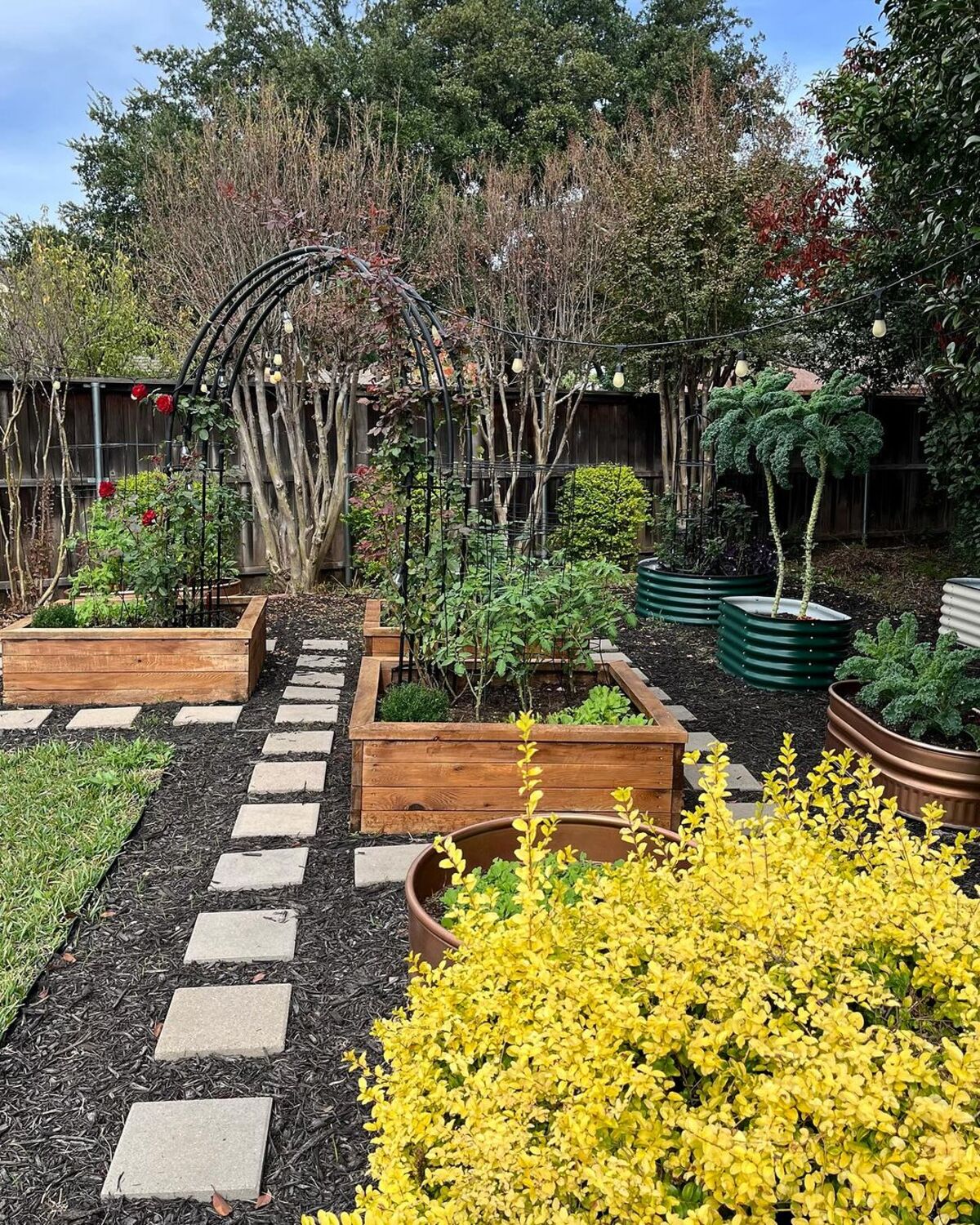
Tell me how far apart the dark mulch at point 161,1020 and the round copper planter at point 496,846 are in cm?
33

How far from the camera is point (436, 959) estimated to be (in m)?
2.17

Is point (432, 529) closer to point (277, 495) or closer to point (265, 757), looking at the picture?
A: point (265, 757)

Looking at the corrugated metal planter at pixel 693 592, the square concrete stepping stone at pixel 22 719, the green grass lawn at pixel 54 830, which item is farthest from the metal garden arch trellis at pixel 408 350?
the corrugated metal planter at pixel 693 592

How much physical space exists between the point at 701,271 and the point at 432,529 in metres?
5.87

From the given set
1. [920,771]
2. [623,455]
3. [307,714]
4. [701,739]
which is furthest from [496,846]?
[623,455]

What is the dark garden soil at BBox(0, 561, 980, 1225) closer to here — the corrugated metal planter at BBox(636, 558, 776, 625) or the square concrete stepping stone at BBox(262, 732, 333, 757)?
the square concrete stepping stone at BBox(262, 732, 333, 757)

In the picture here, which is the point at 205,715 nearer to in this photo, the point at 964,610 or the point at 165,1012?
the point at 165,1012

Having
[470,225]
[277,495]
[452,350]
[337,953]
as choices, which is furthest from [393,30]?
[337,953]

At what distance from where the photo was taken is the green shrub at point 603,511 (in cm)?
979

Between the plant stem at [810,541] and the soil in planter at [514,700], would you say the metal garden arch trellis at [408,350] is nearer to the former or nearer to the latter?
the soil in planter at [514,700]

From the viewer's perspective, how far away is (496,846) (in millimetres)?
2627

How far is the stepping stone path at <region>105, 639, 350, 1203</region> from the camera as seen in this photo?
1899 millimetres

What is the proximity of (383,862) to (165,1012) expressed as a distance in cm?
95

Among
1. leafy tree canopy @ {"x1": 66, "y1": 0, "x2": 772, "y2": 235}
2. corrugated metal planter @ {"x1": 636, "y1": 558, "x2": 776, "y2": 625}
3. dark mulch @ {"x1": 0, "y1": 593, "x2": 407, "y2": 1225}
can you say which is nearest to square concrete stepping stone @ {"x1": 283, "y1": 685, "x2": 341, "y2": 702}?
dark mulch @ {"x1": 0, "y1": 593, "x2": 407, "y2": 1225}
